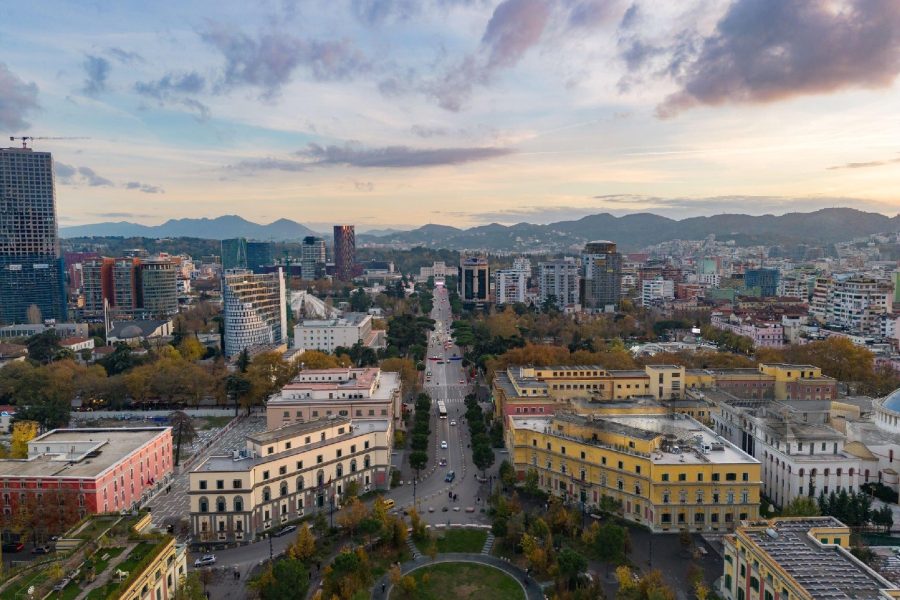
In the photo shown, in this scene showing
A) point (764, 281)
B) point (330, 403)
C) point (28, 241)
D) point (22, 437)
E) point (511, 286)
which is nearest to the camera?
point (22, 437)

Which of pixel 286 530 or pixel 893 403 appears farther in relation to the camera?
pixel 893 403

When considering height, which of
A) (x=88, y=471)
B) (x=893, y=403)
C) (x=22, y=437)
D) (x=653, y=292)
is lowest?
(x=22, y=437)

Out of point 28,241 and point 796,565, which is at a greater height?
point 28,241

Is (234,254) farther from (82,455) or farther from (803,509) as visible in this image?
(803,509)

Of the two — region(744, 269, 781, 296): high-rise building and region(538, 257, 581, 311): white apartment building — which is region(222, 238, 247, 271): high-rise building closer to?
region(538, 257, 581, 311): white apartment building

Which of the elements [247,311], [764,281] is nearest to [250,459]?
[247,311]

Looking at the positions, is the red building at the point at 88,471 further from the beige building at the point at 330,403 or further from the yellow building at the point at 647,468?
the yellow building at the point at 647,468

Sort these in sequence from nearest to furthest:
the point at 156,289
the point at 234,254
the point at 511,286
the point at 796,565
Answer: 1. the point at 796,565
2. the point at 156,289
3. the point at 511,286
4. the point at 234,254

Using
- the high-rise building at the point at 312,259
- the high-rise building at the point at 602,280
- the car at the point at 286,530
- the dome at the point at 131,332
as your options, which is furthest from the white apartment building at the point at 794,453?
the high-rise building at the point at 312,259
